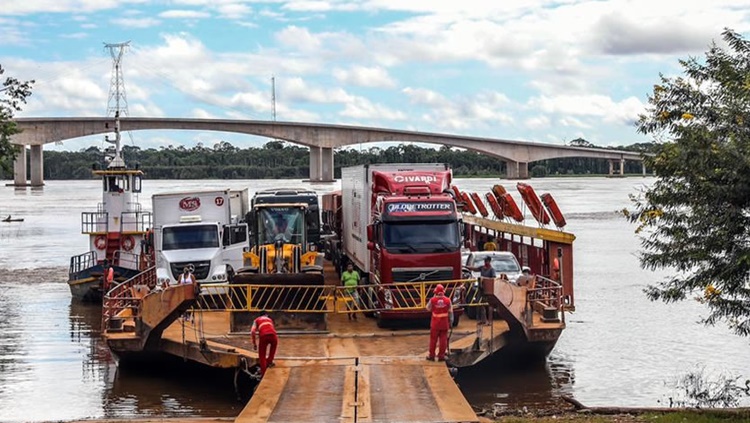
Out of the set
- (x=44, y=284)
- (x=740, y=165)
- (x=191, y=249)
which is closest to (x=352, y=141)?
(x=44, y=284)

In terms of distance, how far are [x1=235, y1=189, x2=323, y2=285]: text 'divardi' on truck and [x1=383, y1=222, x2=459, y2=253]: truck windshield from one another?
1.80 metres

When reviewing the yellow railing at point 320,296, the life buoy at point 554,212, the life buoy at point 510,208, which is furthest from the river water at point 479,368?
the life buoy at point 510,208

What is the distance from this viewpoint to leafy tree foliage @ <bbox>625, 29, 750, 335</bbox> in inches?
562

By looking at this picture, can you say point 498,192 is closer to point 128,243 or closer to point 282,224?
point 128,243

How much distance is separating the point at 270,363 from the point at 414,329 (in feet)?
17.8

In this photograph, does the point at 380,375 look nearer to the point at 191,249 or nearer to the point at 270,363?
the point at 270,363

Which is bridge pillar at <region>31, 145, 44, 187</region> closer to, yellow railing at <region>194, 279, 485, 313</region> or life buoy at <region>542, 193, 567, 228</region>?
life buoy at <region>542, 193, 567, 228</region>

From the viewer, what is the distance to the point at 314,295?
22.9 metres

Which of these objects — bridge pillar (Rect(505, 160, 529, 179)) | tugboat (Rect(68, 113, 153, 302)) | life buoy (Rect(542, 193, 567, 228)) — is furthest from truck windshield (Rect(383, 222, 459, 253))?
bridge pillar (Rect(505, 160, 529, 179))

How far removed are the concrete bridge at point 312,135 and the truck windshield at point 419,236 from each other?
338ft

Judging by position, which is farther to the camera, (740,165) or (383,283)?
(383,283)

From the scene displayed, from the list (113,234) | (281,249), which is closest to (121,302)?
(281,249)

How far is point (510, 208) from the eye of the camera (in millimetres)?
40000

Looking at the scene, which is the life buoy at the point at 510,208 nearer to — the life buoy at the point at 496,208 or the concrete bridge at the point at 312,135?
the life buoy at the point at 496,208
